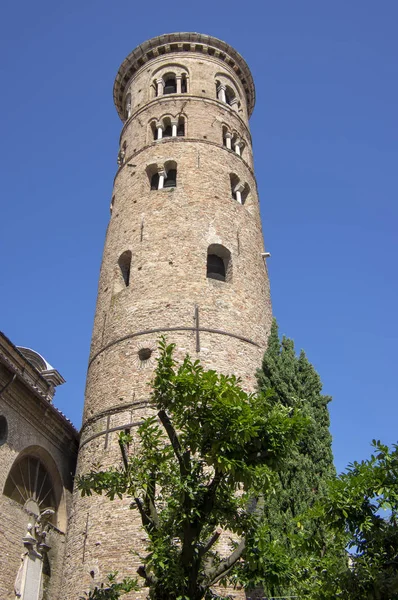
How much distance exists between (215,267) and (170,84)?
1014cm

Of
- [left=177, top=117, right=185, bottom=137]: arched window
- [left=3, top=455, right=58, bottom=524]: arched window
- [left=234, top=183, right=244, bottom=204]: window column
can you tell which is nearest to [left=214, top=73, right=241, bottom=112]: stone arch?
[left=177, top=117, right=185, bottom=137]: arched window

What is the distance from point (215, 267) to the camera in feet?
59.9

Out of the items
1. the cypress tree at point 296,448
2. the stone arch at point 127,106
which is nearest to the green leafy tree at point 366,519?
the cypress tree at point 296,448

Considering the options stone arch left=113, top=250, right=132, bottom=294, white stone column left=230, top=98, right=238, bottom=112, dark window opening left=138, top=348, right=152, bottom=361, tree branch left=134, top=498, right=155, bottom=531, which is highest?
white stone column left=230, top=98, right=238, bottom=112

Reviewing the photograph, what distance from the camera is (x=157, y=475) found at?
8.97m

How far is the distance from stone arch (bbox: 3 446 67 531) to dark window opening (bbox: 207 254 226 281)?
6.58m

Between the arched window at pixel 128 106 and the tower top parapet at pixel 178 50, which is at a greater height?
the tower top parapet at pixel 178 50

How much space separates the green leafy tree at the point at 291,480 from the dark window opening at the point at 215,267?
2.15 m

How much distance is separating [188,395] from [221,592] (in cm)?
586

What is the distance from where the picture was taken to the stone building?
1430cm

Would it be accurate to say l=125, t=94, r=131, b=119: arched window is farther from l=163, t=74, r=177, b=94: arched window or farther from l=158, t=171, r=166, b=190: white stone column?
l=158, t=171, r=166, b=190: white stone column

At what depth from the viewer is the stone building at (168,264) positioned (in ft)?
46.9

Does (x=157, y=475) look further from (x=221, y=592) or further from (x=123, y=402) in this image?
(x=123, y=402)

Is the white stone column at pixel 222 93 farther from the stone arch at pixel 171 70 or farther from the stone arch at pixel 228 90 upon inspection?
the stone arch at pixel 171 70
